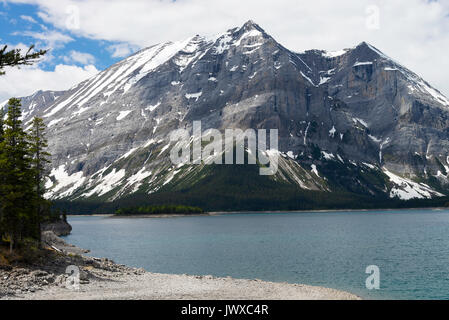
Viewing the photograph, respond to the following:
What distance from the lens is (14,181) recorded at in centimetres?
5397

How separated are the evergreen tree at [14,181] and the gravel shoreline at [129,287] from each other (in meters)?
5.41

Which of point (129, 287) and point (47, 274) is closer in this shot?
point (129, 287)

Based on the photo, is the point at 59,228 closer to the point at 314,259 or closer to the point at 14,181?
the point at 314,259

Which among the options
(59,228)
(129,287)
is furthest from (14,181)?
(59,228)

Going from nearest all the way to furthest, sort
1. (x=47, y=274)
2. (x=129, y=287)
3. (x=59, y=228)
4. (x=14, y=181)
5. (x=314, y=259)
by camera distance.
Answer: (x=129, y=287) < (x=47, y=274) < (x=14, y=181) < (x=314, y=259) < (x=59, y=228)

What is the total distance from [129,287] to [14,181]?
18688 mm

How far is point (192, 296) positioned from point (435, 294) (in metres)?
26.3

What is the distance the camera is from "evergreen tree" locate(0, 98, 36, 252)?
51000 mm

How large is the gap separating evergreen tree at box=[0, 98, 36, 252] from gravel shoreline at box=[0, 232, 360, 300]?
17.7 feet

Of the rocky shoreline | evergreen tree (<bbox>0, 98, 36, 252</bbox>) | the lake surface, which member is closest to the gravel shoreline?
the rocky shoreline

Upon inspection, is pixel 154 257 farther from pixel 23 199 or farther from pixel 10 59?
pixel 10 59

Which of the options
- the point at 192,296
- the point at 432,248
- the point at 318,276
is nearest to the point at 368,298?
the point at 318,276

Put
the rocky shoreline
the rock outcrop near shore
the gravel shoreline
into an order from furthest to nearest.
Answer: the rock outcrop near shore
the rocky shoreline
the gravel shoreline

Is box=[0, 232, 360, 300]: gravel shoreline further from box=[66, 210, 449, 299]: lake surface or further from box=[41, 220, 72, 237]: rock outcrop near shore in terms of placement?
box=[41, 220, 72, 237]: rock outcrop near shore
